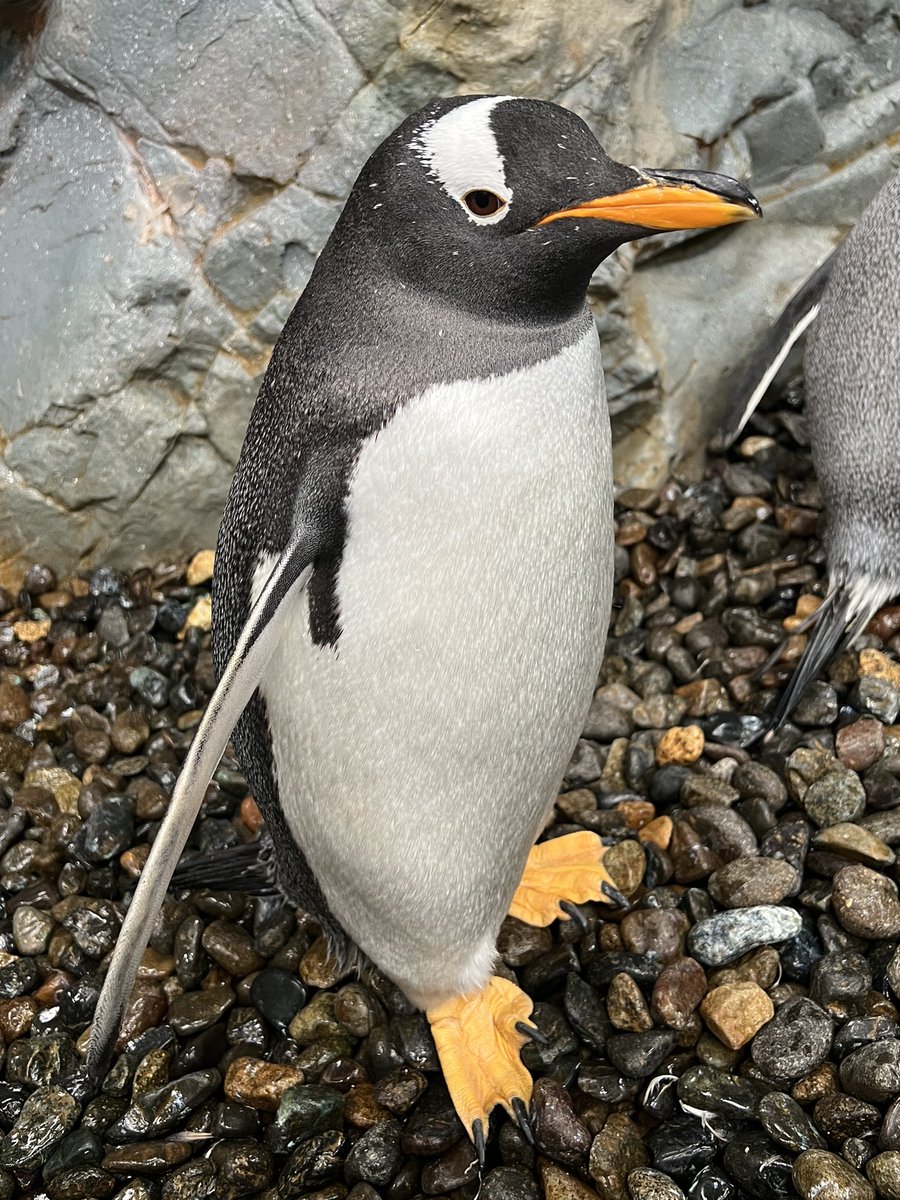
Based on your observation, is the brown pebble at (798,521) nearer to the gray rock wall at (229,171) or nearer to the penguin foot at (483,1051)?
the gray rock wall at (229,171)

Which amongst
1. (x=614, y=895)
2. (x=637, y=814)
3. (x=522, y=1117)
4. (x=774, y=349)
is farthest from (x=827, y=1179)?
(x=774, y=349)

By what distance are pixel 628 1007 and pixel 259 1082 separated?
497mm

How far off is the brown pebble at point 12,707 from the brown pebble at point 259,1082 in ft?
2.80

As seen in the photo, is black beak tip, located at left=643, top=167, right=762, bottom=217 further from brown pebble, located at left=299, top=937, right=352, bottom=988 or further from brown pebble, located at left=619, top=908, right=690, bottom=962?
brown pebble, located at left=299, top=937, right=352, bottom=988

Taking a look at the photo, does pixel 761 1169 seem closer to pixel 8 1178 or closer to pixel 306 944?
pixel 306 944

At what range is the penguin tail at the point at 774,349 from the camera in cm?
231

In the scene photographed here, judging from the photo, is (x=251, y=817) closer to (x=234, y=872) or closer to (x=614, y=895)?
(x=234, y=872)

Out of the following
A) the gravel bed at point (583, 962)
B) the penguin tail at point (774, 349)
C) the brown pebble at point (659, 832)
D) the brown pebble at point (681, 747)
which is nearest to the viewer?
the gravel bed at point (583, 962)

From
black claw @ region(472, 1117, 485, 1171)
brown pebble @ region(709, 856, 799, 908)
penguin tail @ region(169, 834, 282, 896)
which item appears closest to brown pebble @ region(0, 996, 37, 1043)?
penguin tail @ region(169, 834, 282, 896)

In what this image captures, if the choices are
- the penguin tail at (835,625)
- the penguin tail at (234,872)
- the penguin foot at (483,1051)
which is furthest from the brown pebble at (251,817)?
the penguin tail at (835,625)

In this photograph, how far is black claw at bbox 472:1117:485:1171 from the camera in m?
1.39

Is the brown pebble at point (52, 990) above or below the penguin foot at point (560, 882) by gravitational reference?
above

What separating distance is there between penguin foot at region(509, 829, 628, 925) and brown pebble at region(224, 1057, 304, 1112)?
1.29ft

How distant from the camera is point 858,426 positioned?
2.11 meters
